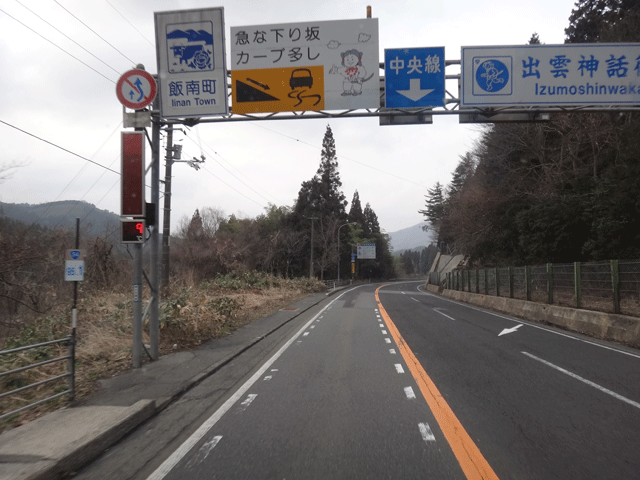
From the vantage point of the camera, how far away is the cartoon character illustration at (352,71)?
10828 mm

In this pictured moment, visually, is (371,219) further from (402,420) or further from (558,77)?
(402,420)

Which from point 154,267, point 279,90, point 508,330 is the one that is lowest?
point 508,330

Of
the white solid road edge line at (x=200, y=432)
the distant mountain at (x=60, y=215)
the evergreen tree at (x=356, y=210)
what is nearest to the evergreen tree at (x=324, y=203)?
the evergreen tree at (x=356, y=210)

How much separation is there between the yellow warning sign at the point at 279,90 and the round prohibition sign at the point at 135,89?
6.93ft

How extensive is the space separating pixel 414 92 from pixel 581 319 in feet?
28.5

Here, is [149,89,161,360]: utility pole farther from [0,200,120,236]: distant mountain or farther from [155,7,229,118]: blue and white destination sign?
[0,200,120,236]: distant mountain

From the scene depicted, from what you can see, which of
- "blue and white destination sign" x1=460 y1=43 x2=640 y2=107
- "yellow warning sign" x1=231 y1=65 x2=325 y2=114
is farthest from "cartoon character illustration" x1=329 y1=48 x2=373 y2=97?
"blue and white destination sign" x1=460 y1=43 x2=640 y2=107

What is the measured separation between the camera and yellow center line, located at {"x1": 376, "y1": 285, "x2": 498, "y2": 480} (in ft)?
13.7

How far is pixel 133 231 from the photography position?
8.80 m

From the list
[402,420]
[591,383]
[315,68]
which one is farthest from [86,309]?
[591,383]

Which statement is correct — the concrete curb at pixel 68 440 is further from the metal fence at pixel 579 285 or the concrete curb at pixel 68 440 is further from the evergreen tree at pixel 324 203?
the evergreen tree at pixel 324 203

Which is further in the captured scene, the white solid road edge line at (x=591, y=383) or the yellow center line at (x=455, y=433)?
the white solid road edge line at (x=591, y=383)

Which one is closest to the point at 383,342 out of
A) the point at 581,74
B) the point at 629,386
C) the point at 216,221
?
the point at 629,386

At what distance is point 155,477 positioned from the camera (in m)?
4.15
